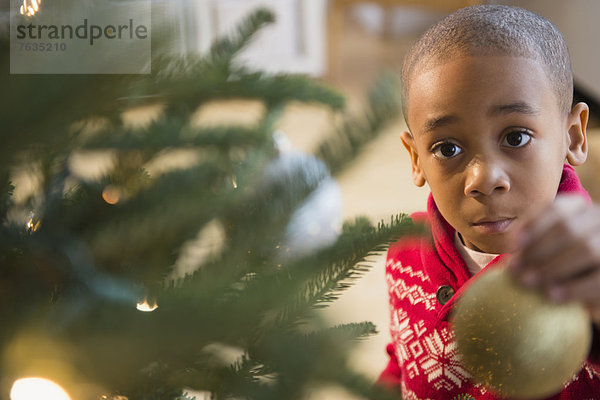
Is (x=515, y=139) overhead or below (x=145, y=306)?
overhead

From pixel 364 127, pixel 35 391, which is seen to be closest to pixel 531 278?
pixel 364 127

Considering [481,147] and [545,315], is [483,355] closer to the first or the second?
[545,315]

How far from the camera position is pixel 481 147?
0.45 m

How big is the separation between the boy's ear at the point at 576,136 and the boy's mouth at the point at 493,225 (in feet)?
0.29

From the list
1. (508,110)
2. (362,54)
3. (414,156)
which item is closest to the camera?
(508,110)

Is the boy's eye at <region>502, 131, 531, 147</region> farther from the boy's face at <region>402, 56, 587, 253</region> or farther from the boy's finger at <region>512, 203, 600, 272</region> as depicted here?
the boy's finger at <region>512, 203, 600, 272</region>

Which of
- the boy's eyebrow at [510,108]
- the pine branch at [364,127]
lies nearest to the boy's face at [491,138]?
the boy's eyebrow at [510,108]

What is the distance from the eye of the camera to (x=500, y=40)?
449 millimetres

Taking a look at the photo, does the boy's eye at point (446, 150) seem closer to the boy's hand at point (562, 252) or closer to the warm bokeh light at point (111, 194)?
the boy's hand at point (562, 252)

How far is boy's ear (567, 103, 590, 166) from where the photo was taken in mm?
502

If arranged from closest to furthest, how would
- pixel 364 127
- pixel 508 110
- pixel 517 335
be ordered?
pixel 364 127
pixel 517 335
pixel 508 110

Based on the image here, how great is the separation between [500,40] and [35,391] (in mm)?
373

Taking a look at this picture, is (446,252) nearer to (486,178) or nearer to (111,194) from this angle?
(486,178)

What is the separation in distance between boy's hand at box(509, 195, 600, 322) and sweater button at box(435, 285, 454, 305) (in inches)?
8.8
